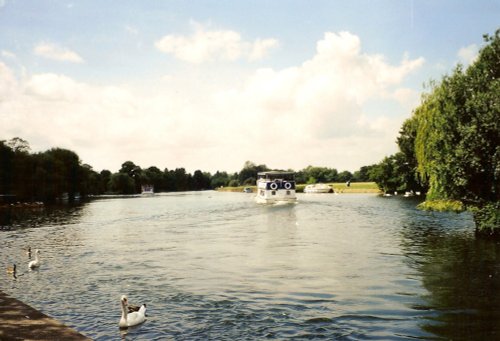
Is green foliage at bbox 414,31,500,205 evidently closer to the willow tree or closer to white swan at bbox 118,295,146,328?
the willow tree

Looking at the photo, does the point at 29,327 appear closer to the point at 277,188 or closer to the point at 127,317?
the point at 127,317

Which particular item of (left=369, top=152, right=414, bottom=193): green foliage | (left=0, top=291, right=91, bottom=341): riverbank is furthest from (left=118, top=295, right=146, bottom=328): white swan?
(left=369, top=152, right=414, bottom=193): green foliage

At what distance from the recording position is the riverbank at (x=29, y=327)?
45.8 ft

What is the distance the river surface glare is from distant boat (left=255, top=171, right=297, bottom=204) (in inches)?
2287

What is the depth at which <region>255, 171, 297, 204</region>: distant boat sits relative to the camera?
10325 centimetres

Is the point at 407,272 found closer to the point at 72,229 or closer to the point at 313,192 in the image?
the point at 72,229

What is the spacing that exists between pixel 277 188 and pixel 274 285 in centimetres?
8135

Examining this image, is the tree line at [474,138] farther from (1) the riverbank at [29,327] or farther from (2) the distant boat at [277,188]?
(2) the distant boat at [277,188]

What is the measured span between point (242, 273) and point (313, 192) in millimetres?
164038

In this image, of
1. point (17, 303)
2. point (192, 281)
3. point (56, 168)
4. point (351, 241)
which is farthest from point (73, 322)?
point (56, 168)

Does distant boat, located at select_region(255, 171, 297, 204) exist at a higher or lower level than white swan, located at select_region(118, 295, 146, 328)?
higher

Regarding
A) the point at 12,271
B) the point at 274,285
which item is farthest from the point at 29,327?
the point at 12,271

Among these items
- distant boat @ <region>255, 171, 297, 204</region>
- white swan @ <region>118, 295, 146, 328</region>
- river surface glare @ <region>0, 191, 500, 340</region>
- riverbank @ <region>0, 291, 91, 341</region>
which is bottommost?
river surface glare @ <region>0, 191, 500, 340</region>

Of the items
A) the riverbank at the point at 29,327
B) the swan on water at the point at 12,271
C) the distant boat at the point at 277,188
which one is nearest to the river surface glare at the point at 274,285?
the swan on water at the point at 12,271
